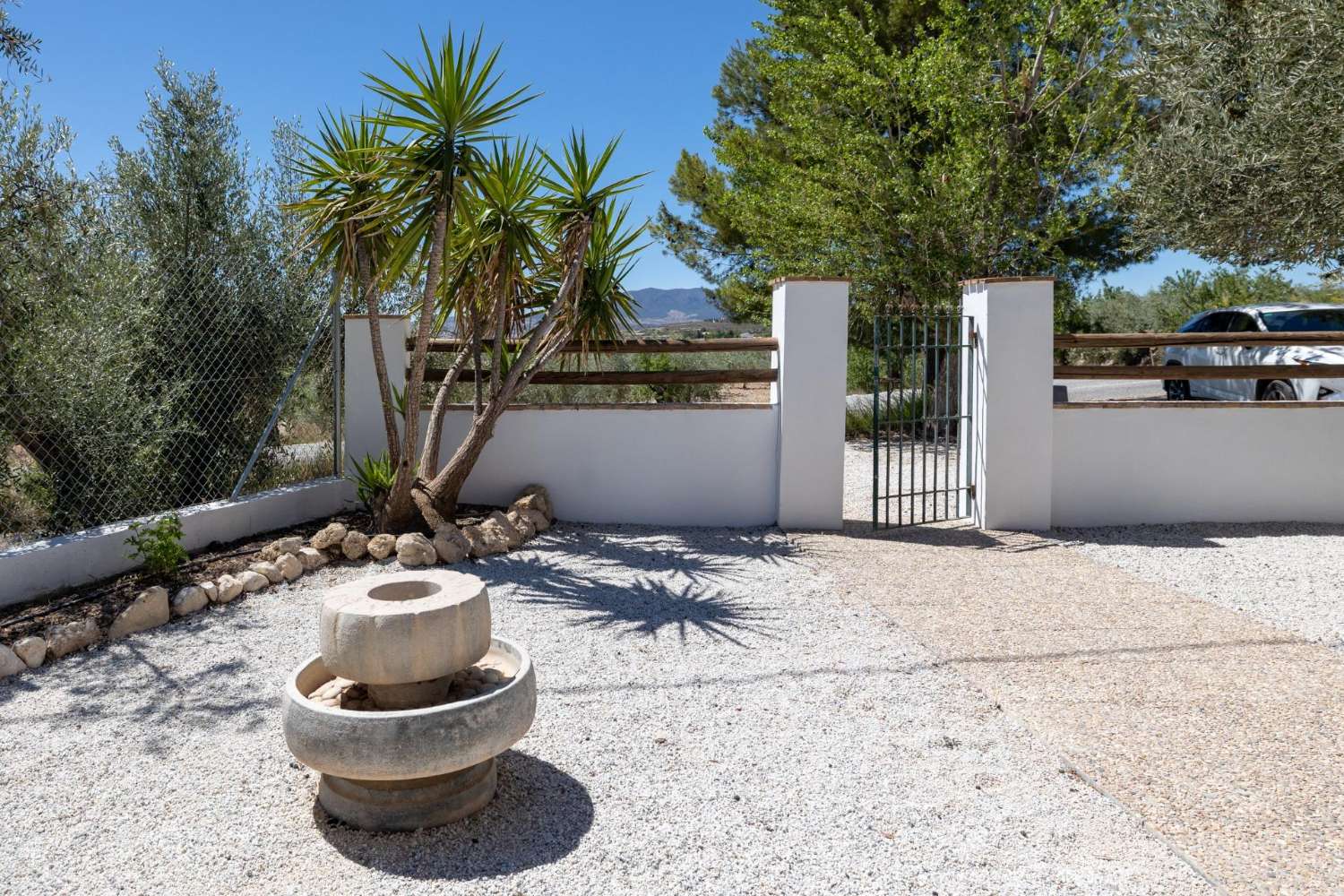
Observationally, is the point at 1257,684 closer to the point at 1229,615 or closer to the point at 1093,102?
the point at 1229,615

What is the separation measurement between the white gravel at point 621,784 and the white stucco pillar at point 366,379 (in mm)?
2941

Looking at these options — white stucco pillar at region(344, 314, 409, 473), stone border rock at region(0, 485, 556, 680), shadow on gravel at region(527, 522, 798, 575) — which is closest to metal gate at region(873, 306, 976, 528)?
shadow on gravel at region(527, 522, 798, 575)

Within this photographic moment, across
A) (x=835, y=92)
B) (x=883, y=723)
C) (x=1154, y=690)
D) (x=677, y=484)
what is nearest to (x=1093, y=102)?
(x=835, y=92)

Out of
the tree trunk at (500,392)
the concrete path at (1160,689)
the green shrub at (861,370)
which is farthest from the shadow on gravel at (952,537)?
the green shrub at (861,370)

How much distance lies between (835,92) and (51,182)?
896cm

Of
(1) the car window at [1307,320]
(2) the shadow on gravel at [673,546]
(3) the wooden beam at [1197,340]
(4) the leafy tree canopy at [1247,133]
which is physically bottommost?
(2) the shadow on gravel at [673,546]

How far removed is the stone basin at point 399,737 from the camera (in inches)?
98.9

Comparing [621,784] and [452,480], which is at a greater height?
[452,480]

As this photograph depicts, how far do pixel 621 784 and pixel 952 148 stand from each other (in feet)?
32.1

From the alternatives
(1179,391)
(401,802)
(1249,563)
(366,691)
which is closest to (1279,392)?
(1179,391)

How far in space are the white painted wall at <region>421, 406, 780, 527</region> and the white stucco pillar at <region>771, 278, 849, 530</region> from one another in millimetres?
238

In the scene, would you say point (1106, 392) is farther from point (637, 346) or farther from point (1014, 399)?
point (637, 346)

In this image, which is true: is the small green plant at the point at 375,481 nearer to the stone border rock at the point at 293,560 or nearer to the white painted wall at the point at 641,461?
the stone border rock at the point at 293,560

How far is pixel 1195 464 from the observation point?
733 centimetres
